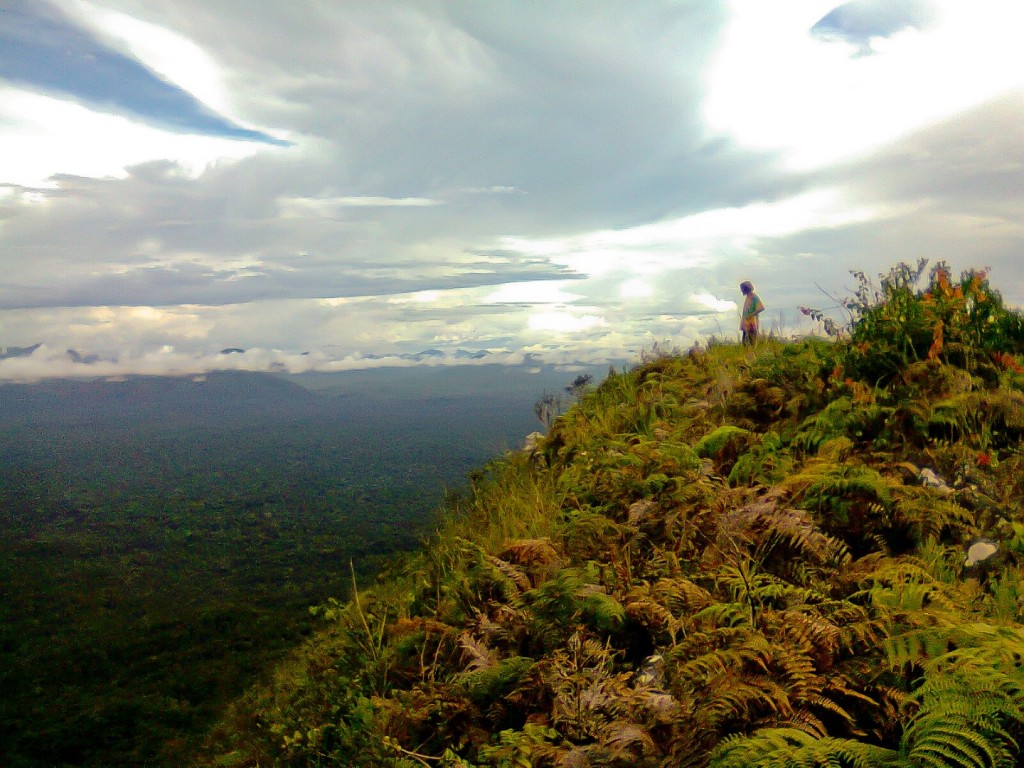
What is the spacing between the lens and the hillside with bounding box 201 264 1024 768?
3119 mm

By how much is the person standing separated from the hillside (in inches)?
129

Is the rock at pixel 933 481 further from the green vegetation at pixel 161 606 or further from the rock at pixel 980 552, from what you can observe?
the green vegetation at pixel 161 606

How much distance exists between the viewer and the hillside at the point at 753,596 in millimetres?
3119

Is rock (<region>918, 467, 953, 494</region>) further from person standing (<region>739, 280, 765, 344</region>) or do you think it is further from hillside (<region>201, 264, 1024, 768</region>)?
person standing (<region>739, 280, 765, 344</region>)

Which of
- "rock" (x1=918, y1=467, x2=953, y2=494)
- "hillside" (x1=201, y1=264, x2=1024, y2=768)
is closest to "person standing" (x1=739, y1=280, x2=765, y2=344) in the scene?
"hillside" (x1=201, y1=264, x2=1024, y2=768)

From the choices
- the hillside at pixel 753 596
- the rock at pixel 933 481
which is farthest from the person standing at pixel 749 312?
the rock at pixel 933 481

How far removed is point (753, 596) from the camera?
4078 millimetres

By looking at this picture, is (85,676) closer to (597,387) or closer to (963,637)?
(597,387)

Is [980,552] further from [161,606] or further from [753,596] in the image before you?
[161,606]

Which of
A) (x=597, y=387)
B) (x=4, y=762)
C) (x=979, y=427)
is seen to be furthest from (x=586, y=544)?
(x=4, y=762)

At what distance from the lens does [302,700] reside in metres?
6.10

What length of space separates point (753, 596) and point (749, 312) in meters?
8.78

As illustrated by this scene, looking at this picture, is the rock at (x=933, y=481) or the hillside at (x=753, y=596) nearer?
the hillside at (x=753, y=596)

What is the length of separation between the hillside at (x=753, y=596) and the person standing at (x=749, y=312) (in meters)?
3.27
